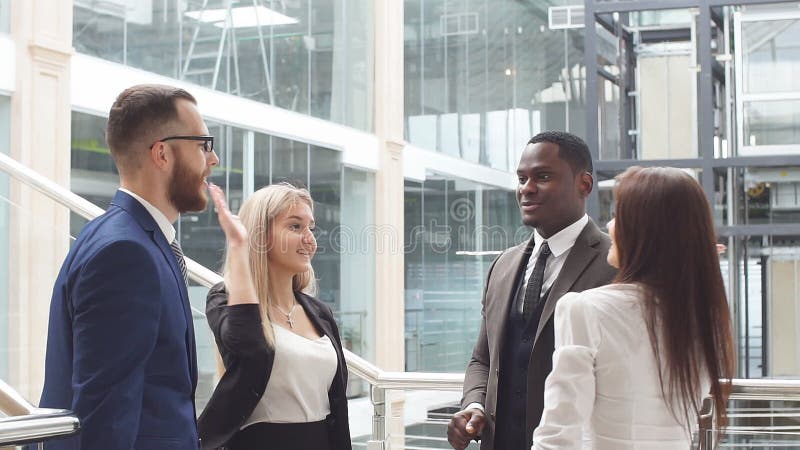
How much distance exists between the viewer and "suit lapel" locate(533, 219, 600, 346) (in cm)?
258

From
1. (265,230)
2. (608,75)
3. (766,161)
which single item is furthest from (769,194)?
(265,230)

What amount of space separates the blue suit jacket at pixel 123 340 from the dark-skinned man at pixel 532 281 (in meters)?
0.92

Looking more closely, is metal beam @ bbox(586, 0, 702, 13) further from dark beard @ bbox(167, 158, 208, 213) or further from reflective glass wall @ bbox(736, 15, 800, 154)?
dark beard @ bbox(167, 158, 208, 213)

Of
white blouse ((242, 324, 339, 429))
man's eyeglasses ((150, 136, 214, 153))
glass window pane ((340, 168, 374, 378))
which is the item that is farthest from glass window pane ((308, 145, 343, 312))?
man's eyeglasses ((150, 136, 214, 153))

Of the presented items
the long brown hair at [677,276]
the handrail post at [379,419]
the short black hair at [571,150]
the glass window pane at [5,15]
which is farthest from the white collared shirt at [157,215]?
the glass window pane at [5,15]

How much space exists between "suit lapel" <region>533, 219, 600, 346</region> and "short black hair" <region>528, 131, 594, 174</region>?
17 centimetres

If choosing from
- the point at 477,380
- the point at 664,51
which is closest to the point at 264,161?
the point at 664,51

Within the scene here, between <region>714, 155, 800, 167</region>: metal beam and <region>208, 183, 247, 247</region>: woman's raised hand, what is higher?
<region>714, 155, 800, 167</region>: metal beam

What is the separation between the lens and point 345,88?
47.6 feet

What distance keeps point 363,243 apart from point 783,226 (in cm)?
627

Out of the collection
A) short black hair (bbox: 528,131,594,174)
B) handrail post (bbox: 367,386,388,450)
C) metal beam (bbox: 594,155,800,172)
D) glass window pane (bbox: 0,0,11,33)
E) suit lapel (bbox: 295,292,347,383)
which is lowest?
handrail post (bbox: 367,386,388,450)

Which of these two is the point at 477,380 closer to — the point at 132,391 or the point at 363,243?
A: the point at 132,391

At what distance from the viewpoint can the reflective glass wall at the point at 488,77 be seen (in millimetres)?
17297

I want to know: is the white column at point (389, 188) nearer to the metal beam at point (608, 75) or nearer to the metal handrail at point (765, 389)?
the metal beam at point (608, 75)
